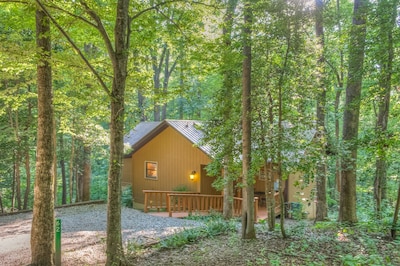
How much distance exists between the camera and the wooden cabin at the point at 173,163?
1292 cm

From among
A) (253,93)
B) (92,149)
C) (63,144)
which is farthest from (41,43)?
(63,144)

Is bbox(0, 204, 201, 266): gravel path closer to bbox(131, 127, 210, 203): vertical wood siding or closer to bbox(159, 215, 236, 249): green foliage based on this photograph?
bbox(159, 215, 236, 249): green foliage

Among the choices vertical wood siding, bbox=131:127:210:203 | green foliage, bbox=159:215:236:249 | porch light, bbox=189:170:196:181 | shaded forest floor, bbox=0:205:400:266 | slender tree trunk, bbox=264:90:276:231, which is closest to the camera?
shaded forest floor, bbox=0:205:400:266

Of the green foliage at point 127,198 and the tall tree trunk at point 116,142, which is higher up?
the tall tree trunk at point 116,142

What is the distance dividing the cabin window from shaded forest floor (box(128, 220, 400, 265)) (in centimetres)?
873

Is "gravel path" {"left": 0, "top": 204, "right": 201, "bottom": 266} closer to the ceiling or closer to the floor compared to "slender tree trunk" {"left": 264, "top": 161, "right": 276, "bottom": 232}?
closer to the floor

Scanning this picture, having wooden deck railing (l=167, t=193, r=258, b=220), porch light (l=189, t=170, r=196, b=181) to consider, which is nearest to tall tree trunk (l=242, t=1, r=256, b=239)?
wooden deck railing (l=167, t=193, r=258, b=220)

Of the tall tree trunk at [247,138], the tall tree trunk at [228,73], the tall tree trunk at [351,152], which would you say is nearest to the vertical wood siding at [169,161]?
the tall tree trunk at [228,73]

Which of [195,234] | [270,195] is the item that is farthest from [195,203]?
[270,195]

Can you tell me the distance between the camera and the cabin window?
15.1 metres

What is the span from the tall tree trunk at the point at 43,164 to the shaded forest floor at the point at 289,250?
1.60m

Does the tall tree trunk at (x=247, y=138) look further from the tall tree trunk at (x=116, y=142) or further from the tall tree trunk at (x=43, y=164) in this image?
the tall tree trunk at (x=43, y=164)

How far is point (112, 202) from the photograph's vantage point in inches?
180

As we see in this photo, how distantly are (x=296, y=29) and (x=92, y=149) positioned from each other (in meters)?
11.2
